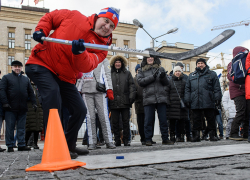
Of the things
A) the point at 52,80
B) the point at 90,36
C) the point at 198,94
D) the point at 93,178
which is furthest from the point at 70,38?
the point at 198,94

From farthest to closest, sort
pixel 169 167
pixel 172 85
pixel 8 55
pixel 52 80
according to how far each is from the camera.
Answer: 1. pixel 8 55
2. pixel 172 85
3. pixel 52 80
4. pixel 169 167

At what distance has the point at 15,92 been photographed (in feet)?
18.9

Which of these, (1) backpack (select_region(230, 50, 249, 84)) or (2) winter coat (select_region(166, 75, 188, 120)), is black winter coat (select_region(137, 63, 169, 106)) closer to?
(2) winter coat (select_region(166, 75, 188, 120))

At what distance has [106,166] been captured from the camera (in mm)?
2164

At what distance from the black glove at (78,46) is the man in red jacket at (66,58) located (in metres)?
0.05

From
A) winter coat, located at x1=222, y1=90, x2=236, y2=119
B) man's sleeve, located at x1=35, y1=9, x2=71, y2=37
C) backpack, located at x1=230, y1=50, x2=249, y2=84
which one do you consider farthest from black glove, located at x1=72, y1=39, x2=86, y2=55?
winter coat, located at x1=222, y1=90, x2=236, y2=119

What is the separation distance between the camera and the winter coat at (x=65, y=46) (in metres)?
2.96

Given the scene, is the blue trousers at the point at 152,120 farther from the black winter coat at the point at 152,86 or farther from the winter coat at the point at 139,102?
the winter coat at the point at 139,102

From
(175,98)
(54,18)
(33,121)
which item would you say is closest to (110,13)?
(54,18)

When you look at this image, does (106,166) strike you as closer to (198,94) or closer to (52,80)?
(52,80)

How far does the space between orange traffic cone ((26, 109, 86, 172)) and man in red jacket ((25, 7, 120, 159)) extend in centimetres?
38

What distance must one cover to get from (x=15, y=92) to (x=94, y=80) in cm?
174

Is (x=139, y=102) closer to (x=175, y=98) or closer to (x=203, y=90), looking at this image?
(x=175, y=98)

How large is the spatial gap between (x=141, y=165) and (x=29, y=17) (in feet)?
99.8
